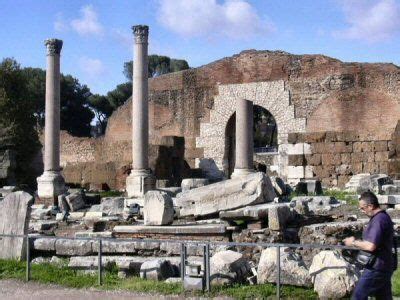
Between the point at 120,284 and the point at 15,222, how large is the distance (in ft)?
9.42

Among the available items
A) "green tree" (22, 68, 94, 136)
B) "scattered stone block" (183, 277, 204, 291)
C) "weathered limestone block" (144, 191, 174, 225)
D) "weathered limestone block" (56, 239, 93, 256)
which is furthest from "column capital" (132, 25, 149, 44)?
"green tree" (22, 68, 94, 136)

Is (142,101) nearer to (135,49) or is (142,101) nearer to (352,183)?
(135,49)

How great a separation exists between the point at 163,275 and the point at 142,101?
12.2 metres

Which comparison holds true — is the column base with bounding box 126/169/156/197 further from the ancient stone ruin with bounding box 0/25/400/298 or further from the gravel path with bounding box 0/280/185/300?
the gravel path with bounding box 0/280/185/300

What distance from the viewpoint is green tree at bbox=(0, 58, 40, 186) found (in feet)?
88.1

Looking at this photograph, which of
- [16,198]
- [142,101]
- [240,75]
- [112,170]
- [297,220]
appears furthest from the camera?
[240,75]

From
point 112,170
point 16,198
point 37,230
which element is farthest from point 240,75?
point 16,198

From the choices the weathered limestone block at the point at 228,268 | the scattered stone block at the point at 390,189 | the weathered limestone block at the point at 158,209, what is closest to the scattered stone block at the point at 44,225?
the weathered limestone block at the point at 158,209

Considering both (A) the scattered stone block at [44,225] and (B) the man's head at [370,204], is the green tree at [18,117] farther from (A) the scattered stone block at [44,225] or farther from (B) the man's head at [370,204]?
(B) the man's head at [370,204]

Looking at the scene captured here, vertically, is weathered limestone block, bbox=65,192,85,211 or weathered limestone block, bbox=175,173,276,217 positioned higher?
weathered limestone block, bbox=175,173,276,217

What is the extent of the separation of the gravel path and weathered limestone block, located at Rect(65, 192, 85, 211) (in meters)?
8.60

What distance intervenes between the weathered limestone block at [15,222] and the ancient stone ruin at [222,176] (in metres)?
0.02

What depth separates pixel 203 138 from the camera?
30562 mm

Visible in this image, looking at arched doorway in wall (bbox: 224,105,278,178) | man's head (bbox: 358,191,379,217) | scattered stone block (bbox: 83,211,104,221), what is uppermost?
arched doorway in wall (bbox: 224,105,278,178)
